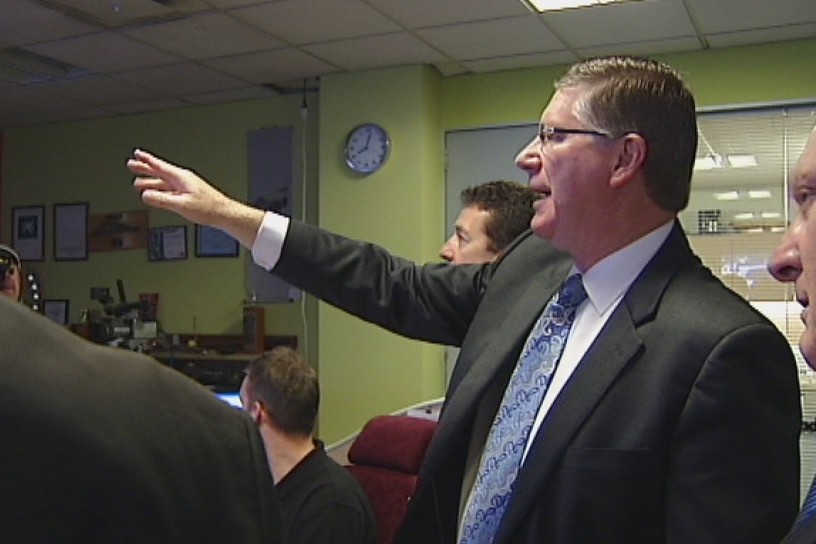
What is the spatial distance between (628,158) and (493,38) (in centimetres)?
283

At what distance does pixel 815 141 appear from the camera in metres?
0.90

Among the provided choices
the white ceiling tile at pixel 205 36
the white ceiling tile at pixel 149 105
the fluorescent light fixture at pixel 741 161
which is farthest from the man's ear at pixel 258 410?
the white ceiling tile at pixel 149 105

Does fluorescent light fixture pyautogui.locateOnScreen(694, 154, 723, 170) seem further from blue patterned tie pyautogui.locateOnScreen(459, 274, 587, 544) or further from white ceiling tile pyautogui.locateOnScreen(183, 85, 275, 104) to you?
blue patterned tie pyautogui.locateOnScreen(459, 274, 587, 544)

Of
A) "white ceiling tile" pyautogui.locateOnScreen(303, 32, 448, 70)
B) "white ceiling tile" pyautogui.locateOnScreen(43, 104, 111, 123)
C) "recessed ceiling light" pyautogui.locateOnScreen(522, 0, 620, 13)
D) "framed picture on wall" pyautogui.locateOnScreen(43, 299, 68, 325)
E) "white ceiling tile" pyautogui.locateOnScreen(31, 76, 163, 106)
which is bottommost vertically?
"framed picture on wall" pyautogui.locateOnScreen(43, 299, 68, 325)

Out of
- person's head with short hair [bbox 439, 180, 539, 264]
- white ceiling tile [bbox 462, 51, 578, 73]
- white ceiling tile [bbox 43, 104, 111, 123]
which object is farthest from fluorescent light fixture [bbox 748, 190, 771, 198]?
white ceiling tile [bbox 43, 104, 111, 123]

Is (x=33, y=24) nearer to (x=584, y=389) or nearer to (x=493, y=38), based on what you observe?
(x=493, y=38)

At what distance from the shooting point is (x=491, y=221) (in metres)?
2.40

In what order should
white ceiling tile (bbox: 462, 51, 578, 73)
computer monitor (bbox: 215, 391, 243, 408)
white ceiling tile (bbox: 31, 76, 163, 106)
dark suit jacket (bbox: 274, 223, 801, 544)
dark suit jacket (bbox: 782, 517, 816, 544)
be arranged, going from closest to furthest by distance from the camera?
computer monitor (bbox: 215, 391, 243, 408) < dark suit jacket (bbox: 782, 517, 816, 544) < dark suit jacket (bbox: 274, 223, 801, 544) < white ceiling tile (bbox: 462, 51, 578, 73) < white ceiling tile (bbox: 31, 76, 163, 106)

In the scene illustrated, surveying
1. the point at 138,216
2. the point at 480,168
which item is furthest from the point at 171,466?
the point at 138,216

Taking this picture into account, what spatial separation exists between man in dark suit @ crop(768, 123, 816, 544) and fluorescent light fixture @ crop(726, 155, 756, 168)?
129 inches

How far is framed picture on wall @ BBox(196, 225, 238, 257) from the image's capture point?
5031 mm

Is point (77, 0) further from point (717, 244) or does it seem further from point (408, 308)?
point (717, 244)

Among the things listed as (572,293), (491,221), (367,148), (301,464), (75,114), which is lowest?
(301,464)

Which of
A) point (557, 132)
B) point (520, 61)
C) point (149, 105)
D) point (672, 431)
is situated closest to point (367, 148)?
point (520, 61)
